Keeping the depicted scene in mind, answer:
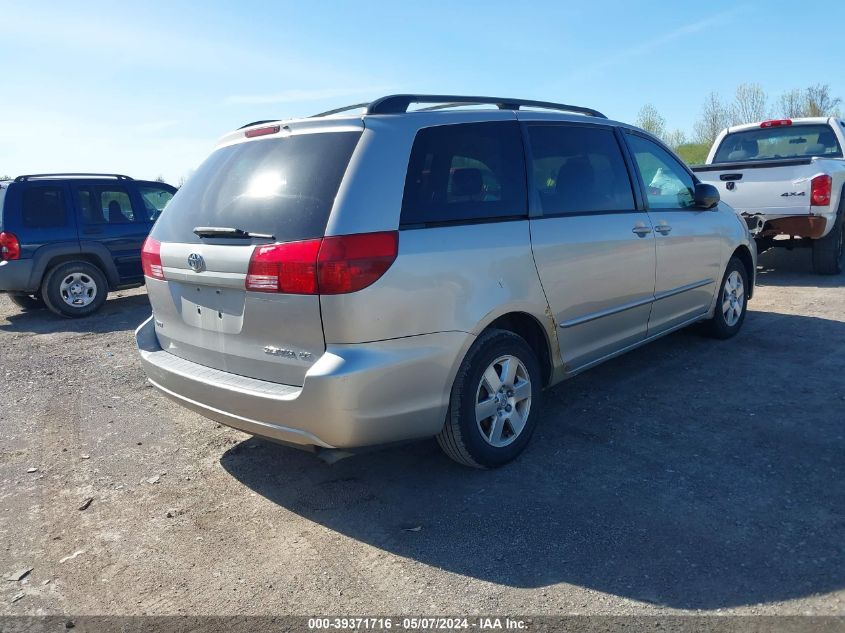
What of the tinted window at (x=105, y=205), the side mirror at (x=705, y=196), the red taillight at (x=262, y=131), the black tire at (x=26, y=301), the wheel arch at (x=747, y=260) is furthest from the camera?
the black tire at (x=26, y=301)

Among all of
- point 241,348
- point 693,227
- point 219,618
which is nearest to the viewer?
point 219,618

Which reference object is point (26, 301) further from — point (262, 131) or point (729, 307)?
point (729, 307)

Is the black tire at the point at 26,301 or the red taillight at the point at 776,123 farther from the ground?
the red taillight at the point at 776,123

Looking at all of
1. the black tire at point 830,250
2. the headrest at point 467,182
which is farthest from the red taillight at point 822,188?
the headrest at point 467,182

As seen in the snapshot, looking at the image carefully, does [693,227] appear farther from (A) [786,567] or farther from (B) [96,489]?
(B) [96,489]

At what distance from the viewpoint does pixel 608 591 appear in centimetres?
265

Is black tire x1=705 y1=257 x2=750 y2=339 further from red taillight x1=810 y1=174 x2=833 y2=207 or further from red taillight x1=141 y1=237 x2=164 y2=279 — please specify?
red taillight x1=141 y1=237 x2=164 y2=279

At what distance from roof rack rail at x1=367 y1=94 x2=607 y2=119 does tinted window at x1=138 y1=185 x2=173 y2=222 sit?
7074mm

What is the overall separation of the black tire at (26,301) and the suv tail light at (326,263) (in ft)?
26.2

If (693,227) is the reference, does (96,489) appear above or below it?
Result: below

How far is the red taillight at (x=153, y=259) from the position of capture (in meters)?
3.70

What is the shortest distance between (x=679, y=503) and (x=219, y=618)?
2.12 m

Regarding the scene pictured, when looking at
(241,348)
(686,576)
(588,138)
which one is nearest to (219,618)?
(241,348)

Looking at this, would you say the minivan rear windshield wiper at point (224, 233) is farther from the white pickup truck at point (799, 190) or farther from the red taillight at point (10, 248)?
the white pickup truck at point (799, 190)
